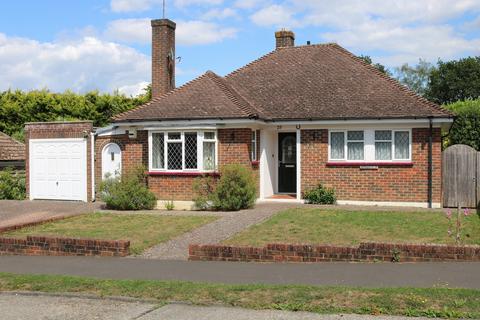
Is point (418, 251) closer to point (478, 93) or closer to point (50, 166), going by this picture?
point (50, 166)

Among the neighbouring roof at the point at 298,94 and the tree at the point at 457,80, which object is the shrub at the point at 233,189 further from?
the tree at the point at 457,80

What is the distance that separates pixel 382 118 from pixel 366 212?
3316 millimetres

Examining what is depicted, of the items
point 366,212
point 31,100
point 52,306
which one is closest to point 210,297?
point 52,306

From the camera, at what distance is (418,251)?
10453mm

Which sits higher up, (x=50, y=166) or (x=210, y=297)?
(x=50, y=166)

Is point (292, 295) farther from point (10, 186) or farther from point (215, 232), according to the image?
point (10, 186)

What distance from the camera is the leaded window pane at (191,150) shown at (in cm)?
1958

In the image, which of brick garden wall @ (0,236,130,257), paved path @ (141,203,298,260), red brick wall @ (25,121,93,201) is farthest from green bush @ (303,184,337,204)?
brick garden wall @ (0,236,130,257)

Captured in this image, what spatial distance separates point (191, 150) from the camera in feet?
64.4

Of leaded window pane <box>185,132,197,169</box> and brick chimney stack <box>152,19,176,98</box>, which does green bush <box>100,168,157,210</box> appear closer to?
leaded window pane <box>185,132,197,169</box>

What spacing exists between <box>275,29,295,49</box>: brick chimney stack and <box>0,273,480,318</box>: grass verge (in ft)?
59.3

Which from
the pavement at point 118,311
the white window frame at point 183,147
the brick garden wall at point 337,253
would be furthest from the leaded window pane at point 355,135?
the pavement at point 118,311

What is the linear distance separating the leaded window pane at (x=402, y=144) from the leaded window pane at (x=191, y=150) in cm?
628

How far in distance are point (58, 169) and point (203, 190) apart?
6.04m
